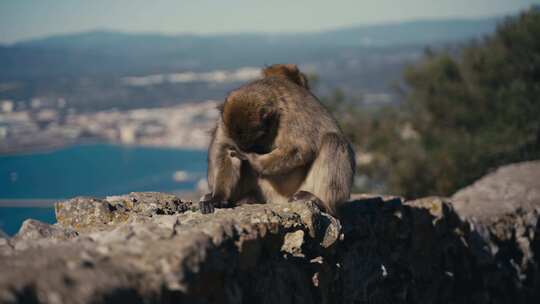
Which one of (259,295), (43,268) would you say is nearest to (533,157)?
(259,295)

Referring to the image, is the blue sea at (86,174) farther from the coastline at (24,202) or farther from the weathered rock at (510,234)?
the weathered rock at (510,234)

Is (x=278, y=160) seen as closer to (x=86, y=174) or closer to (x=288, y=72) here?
(x=288, y=72)

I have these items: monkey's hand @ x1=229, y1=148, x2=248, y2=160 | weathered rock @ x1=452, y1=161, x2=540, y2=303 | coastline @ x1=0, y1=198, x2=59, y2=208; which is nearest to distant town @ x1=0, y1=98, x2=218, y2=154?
coastline @ x1=0, y1=198, x2=59, y2=208

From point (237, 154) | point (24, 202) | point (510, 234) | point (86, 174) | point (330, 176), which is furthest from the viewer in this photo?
point (86, 174)

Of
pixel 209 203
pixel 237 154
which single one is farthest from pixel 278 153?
pixel 209 203

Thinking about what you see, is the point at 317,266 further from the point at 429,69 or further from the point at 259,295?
the point at 429,69

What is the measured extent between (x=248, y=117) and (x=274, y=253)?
4.05 ft

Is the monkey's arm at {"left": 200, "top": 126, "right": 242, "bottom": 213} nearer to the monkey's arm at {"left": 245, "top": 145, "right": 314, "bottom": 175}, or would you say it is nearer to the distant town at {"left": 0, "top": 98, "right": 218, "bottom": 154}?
the monkey's arm at {"left": 245, "top": 145, "right": 314, "bottom": 175}

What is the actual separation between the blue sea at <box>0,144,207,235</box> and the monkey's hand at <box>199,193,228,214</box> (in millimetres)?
4062

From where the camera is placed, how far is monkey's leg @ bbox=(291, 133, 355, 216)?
4.80 m

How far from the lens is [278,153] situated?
4.72 meters

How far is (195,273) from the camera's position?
2.73 meters

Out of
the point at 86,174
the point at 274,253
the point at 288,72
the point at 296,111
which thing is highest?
the point at 288,72

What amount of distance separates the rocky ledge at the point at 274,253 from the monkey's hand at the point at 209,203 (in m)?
0.14
